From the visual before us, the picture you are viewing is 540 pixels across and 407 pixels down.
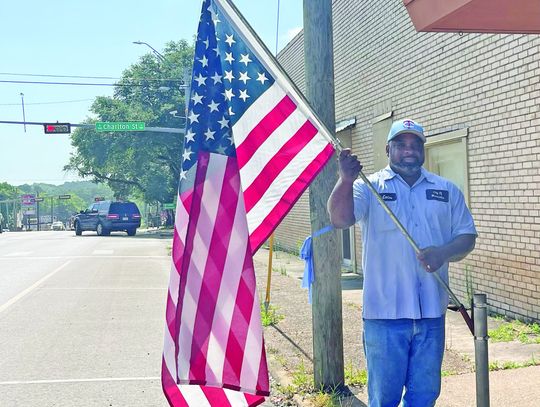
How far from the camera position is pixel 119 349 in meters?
7.39

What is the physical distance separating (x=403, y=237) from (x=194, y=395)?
135cm

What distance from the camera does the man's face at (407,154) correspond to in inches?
135

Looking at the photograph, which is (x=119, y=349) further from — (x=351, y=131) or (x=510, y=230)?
(x=351, y=131)

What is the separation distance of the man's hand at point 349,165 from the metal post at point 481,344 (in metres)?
0.83

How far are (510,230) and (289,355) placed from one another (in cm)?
317

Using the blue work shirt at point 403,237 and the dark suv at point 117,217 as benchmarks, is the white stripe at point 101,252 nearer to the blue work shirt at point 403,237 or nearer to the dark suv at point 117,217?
the dark suv at point 117,217

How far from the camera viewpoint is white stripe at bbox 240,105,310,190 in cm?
354

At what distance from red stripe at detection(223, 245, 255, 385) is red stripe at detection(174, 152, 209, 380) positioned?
0.27 m

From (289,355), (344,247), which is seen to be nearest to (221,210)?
(289,355)

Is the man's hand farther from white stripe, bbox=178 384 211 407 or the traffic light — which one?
the traffic light

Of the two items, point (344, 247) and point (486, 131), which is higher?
point (486, 131)

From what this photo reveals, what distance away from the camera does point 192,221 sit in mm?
3229

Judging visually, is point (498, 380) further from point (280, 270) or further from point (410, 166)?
point (280, 270)

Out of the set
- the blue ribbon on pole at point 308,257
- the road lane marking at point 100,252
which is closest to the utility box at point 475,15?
the blue ribbon on pole at point 308,257
